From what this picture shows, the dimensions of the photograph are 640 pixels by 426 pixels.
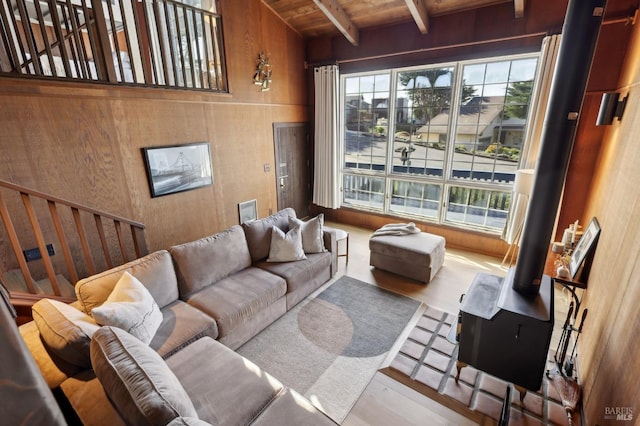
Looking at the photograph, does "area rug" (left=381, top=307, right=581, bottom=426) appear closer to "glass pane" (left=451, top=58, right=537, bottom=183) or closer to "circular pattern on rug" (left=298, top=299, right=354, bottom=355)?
"circular pattern on rug" (left=298, top=299, right=354, bottom=355)

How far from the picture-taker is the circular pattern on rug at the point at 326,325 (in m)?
2.58

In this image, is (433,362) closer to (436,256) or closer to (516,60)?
(436,256)

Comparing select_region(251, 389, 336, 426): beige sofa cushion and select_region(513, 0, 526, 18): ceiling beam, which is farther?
select_region(513, 0, 526, 18): ceiling beam

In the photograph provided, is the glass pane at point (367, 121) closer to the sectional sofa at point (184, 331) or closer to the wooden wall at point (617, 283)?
the sectional sofa at point (184, 331)

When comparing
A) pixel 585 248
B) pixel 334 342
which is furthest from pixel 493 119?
pixel 334 342

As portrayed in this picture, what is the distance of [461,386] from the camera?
7.01ft

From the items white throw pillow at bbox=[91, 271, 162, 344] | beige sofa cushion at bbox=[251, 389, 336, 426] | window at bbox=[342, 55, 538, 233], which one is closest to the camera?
beige sofa cushion at bbox=[251, 389, 336, 426]

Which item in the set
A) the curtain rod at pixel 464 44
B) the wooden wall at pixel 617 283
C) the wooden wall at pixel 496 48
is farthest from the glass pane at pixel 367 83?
the wooden wall at pixel 617 283

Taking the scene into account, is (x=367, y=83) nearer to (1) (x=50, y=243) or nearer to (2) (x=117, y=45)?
(2) (x=117, y=45)

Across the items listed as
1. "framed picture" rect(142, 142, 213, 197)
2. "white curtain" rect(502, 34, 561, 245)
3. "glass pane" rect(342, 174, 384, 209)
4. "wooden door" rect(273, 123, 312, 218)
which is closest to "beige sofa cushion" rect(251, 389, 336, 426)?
"framed picture" rect(142, 142, 213, 197)

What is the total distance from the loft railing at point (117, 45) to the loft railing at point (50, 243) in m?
1.20

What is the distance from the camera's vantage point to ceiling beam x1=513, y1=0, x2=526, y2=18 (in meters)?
3.22

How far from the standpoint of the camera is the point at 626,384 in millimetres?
1396

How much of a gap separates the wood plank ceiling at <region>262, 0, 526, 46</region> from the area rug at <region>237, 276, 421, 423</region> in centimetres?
349
